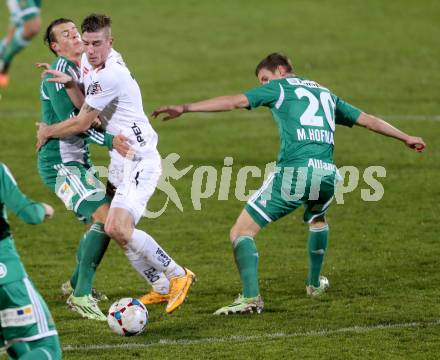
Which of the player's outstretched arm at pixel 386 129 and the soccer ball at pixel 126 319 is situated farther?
the player's outstretched arm at pixel 386 129

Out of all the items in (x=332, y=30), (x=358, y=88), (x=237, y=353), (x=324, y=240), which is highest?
(x=332, y=30)

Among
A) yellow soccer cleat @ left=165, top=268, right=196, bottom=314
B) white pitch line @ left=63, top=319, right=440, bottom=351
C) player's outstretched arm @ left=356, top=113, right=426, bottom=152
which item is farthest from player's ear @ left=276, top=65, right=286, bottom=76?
white pitch line @ left=63, top=319, right=440, bottom=351

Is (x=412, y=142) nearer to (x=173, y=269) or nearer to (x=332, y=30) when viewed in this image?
(x=173, y=269)

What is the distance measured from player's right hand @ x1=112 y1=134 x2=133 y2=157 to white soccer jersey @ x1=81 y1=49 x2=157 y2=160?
94 mm

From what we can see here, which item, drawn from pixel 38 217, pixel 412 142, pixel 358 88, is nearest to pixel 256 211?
pixel 412 142

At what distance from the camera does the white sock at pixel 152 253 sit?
11070 mm

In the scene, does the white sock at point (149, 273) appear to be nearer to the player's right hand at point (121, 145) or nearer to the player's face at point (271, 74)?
the player's right hand at point (121, 145)

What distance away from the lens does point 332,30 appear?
35562 millimetres

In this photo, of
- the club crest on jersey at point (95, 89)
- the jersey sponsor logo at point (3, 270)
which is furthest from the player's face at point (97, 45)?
the jersey sponsor logo at point (3, 270)

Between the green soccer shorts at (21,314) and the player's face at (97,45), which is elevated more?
the player's face at (97,45)

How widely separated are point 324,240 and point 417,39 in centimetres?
2327

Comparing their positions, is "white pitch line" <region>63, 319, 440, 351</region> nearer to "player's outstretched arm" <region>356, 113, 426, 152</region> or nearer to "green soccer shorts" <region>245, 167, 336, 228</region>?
"green soccer shorts" <region>245, 167, 336, 228</region>

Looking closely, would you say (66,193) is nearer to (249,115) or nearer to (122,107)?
(122,107)

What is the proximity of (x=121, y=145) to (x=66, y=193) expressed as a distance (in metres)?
1.05
